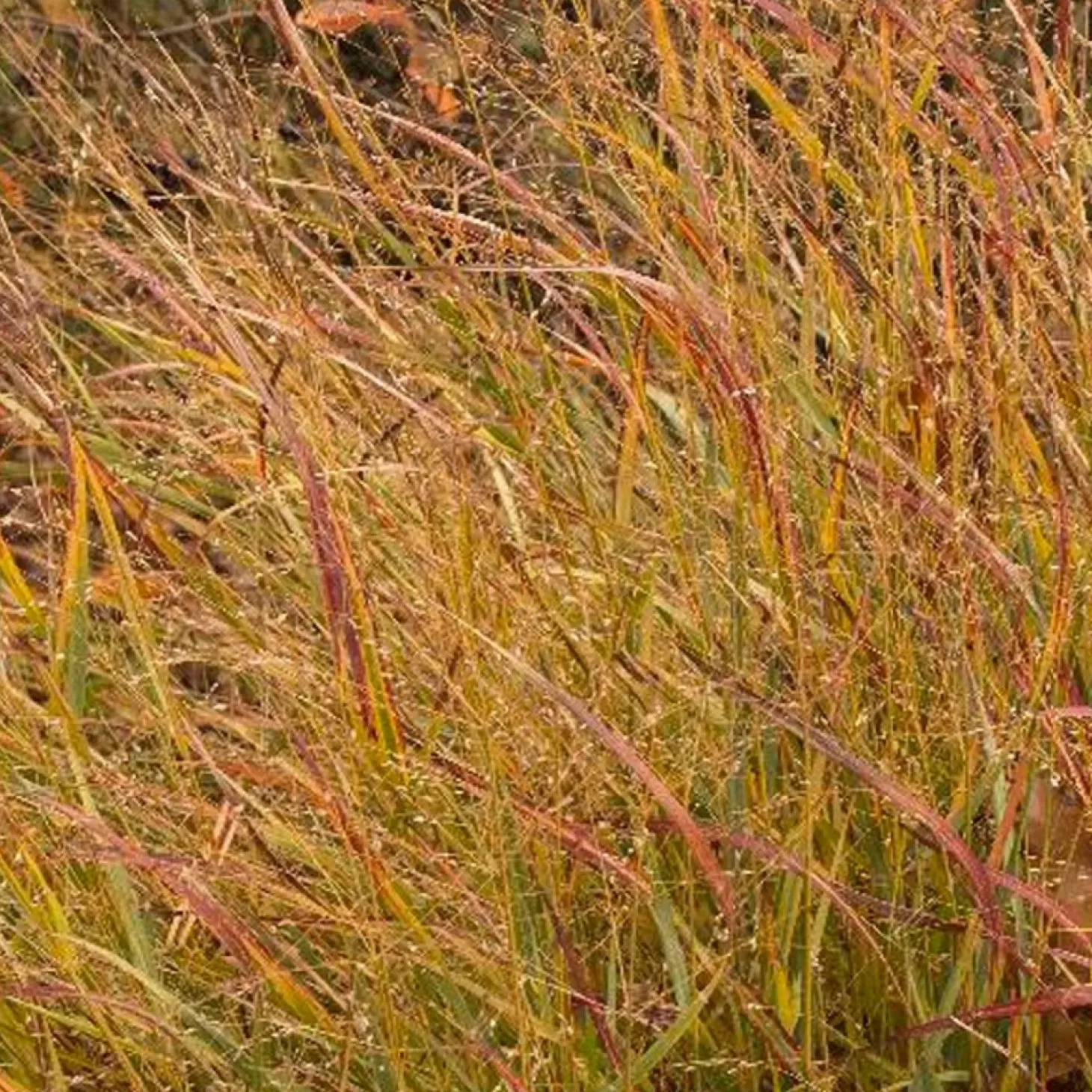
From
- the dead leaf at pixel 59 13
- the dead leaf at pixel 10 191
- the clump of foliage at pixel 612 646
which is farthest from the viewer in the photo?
the dead leaf at pixel 59 13

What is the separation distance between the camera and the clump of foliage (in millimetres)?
2047

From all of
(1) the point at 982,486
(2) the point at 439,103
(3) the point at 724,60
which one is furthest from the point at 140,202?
(2) the point at 439,103

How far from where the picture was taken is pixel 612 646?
2.08 metres

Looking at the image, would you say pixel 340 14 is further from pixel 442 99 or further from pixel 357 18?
pixel 442 99

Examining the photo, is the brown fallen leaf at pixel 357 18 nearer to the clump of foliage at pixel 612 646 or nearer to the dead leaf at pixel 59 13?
the clump of foliage at pixel 612 646


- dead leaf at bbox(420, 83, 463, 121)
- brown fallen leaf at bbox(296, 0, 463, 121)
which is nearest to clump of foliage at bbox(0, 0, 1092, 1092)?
brown fallen leaf at bbox(296, 0, 463, 121)

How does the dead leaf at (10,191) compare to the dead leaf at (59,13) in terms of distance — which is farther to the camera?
the dead leaf at (59,13)

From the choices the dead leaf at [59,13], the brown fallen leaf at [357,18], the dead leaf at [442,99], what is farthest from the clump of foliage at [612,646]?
the dead leaf at [59,13]

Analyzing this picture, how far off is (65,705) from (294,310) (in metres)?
0.45

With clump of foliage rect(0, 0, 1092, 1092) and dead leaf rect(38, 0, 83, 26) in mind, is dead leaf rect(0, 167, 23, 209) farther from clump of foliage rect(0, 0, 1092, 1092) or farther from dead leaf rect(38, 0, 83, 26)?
clump of foliage rect(0, 0, 1092, 1092)

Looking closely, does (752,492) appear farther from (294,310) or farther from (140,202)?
(140,202)

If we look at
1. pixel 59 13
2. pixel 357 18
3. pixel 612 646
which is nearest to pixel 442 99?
pixel 59 13

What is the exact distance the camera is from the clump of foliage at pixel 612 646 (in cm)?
205

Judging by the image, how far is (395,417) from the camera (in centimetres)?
255
